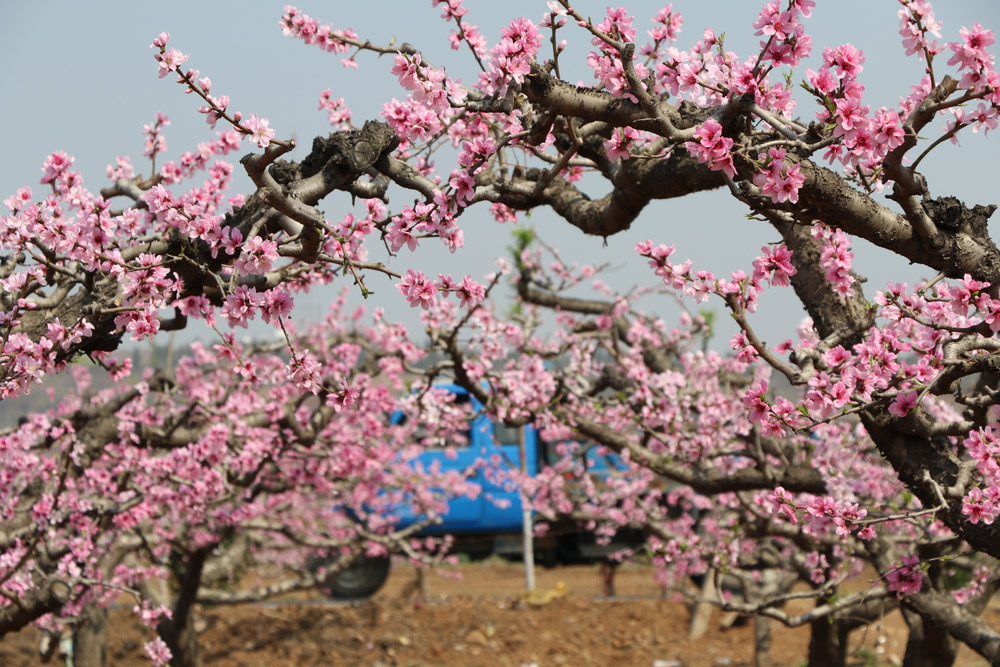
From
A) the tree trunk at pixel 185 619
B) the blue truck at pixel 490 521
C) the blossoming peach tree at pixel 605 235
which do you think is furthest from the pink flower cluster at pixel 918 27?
the blue truck at pixel 490 521

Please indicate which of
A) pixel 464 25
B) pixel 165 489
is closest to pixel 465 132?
pixel 464 25

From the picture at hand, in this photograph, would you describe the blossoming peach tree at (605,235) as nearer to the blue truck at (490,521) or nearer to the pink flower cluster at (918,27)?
the pink flower cluster at (918,27)

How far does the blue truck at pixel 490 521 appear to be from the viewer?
493 inches

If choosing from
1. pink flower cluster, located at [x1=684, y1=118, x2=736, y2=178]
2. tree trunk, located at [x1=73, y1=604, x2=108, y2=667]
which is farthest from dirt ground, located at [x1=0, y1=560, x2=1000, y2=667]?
pink flower cluster, located at [x1=684, y1=118, x2=736, y2=178]

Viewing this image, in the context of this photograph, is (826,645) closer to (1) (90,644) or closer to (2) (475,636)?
(2) (475,636)

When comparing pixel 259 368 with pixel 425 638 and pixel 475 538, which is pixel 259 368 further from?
pixel 475 538

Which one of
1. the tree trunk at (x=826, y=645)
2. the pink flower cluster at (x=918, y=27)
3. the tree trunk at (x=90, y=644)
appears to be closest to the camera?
the pink flower cluster at (x=918, y=27)

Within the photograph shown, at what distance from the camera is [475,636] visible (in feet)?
34.0

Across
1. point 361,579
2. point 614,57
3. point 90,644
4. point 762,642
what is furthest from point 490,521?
point 614,57

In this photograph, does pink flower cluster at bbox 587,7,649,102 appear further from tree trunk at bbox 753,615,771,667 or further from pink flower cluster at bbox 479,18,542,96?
tree trunk at bbox 753,615,771,667

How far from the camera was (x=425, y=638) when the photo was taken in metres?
10.4

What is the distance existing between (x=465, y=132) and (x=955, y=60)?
2.47 m

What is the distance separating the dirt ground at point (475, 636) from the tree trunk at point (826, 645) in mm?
2370

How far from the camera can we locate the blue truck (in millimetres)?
12523
